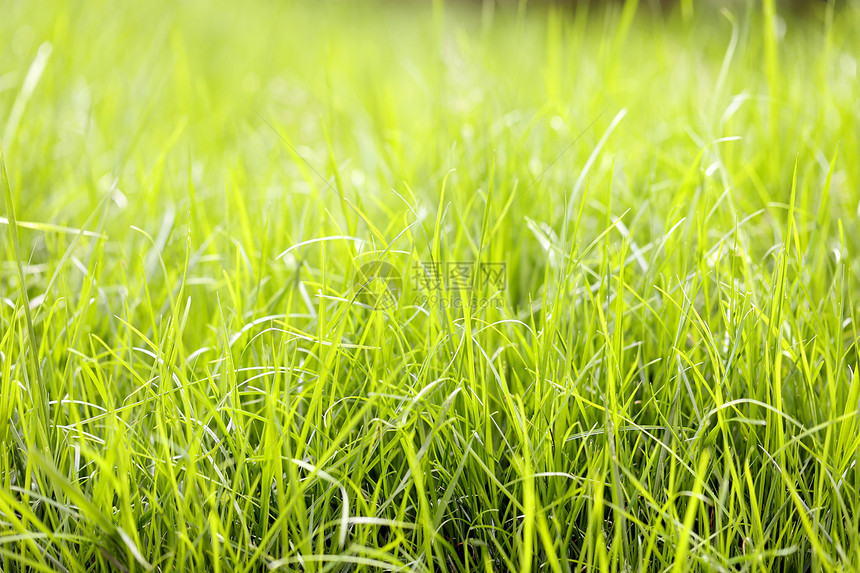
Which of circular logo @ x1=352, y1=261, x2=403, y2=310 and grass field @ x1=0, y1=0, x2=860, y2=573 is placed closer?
grass field @ x1=0, y1=0, x2=860, y2=573

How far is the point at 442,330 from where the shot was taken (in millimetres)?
770

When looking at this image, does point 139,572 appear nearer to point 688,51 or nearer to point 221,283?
point 221,283

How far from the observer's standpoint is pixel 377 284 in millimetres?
820

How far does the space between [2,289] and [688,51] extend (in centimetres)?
165

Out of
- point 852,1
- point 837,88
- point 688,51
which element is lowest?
point 837,88

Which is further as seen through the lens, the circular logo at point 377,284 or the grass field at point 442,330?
the circular logo at point 377,284

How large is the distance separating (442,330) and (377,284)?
12 cm

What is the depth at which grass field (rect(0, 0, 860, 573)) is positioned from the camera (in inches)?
26.5

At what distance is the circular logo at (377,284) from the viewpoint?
812 millimetres

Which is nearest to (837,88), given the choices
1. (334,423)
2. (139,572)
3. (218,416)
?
(334,423)

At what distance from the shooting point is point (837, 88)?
1.78 m

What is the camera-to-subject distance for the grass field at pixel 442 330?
0.67 meters

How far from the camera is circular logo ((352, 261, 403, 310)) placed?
812 millimetres

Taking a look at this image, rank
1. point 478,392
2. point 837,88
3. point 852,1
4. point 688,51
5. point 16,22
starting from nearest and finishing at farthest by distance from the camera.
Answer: point 478,392 < point 688,51 < point 837,88 < point 16,22 < point 852,1
